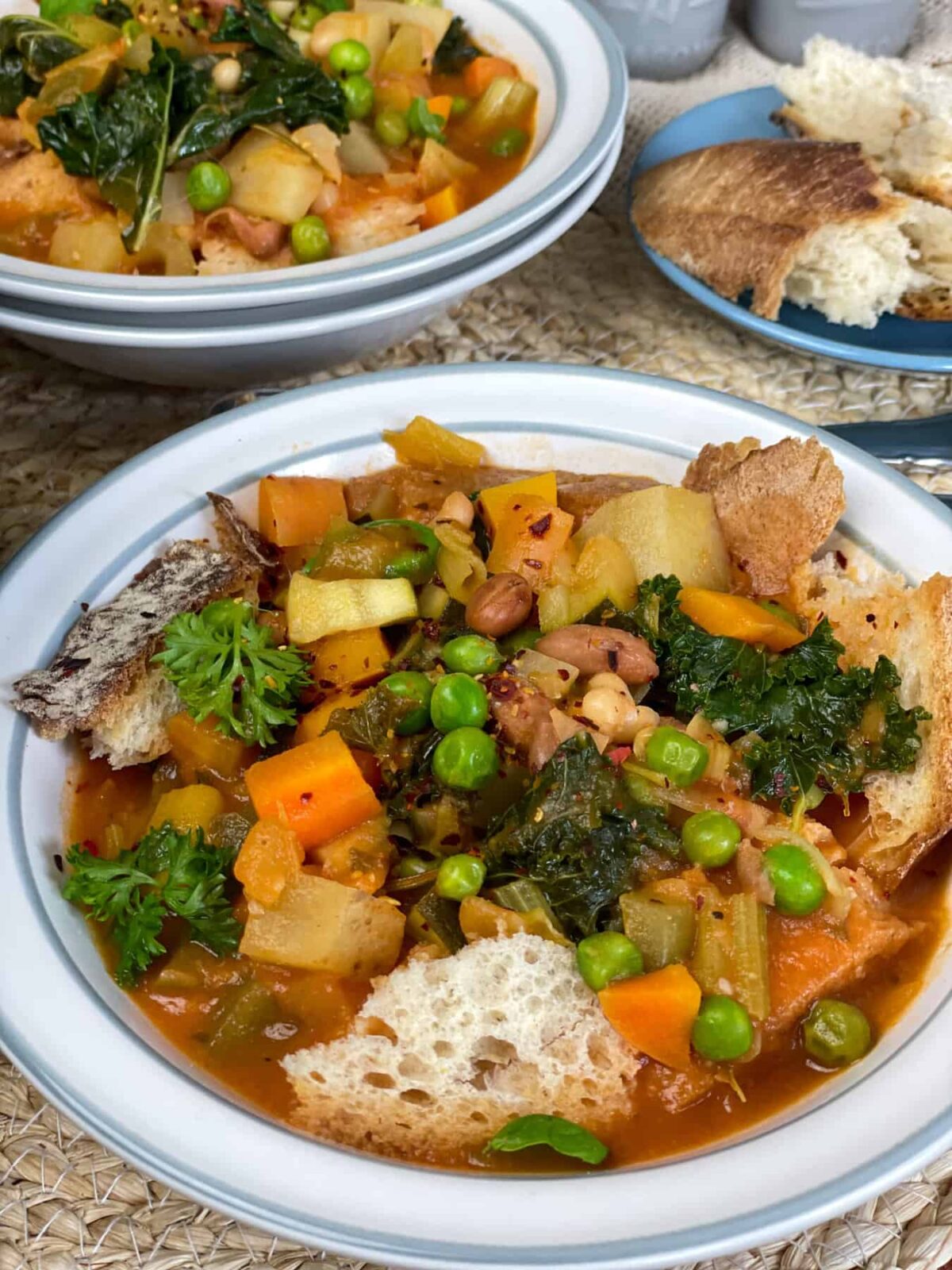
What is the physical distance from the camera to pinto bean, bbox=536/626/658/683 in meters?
3.09

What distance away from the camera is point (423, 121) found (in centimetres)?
517

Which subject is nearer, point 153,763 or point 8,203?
point 153,763

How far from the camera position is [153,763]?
3.33m

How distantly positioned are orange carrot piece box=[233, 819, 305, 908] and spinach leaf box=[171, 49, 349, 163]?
293 cm

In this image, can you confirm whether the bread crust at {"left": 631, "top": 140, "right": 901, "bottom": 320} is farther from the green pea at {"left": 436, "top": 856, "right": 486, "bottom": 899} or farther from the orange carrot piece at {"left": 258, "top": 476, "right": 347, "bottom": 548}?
the green pea at {"left": 436, "top": 856, "right": 486, "bottom": 899}

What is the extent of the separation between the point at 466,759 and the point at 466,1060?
0.66 metres

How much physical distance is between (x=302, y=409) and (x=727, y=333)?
6.98 feet

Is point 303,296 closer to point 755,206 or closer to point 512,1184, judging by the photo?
point 755,206

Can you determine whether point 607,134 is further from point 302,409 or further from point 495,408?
point 302,409

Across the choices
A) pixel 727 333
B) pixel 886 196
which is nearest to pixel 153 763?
pixel 727 333

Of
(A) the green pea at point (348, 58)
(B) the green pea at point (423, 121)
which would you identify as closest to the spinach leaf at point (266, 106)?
(A) the green pea at point (348, 58)

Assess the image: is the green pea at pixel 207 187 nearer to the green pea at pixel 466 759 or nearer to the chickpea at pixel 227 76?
the chickpea at pixel 227 76

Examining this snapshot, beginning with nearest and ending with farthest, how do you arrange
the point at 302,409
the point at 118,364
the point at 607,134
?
the point at 302,409, the point at 118,364, the point at 607,134

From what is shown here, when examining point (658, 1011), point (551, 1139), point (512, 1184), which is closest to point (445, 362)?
point (658, 1011)
